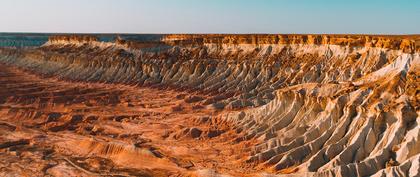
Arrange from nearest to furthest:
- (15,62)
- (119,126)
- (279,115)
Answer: (279,115), (119,126), (15,62)

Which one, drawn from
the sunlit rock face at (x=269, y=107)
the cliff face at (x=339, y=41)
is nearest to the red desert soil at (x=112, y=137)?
the sunlit rock face at (x=269, y=107)

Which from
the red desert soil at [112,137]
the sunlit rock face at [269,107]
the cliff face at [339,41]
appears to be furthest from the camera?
the cliff face at [339,41]

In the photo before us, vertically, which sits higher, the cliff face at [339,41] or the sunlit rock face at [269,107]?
the cliff face at [339,41]

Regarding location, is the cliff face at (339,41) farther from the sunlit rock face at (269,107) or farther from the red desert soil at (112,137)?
the red desert soil at (112,137)

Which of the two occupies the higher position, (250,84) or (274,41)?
(274,41)

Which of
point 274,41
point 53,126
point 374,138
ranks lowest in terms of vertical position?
point 53,126

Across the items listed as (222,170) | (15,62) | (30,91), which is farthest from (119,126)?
(15,62)

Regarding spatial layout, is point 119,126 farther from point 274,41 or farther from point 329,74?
point 274,41

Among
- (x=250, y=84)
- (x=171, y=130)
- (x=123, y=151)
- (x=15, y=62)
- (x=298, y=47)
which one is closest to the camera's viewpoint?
(x=123, y=151)
